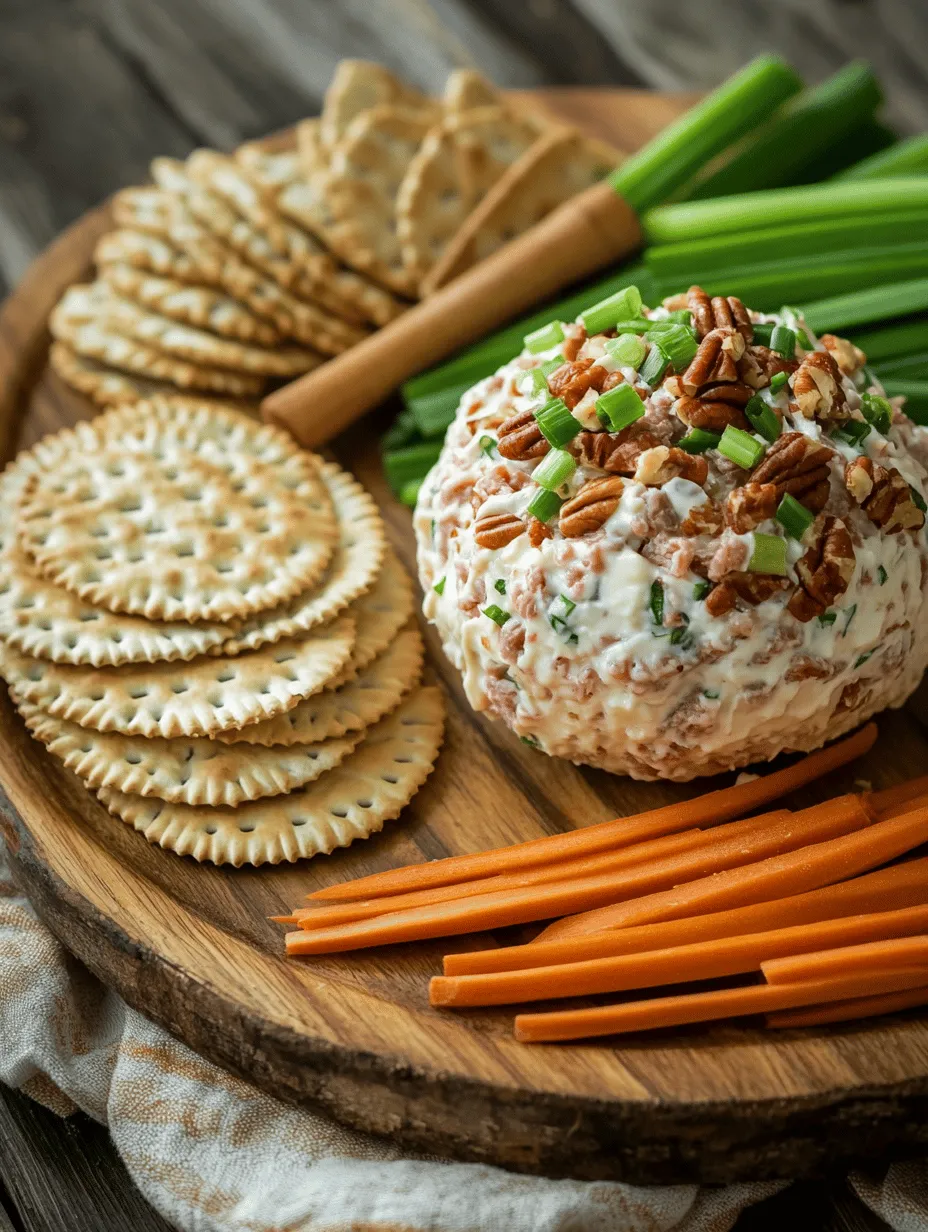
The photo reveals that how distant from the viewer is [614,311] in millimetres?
3473

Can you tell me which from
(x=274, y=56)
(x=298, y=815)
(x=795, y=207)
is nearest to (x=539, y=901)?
(x=298, y=815)

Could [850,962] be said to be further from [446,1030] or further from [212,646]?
[212,646]

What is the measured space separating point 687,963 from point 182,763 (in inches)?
50.9

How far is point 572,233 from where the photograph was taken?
4.55 m

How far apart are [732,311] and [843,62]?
339cm

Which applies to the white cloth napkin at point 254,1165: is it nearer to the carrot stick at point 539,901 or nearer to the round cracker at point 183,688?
the carrot stick at point 539,901

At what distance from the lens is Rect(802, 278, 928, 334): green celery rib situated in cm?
410

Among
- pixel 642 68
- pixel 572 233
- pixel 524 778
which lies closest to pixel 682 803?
pixel 524 778

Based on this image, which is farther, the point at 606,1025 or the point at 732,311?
the point at 732,311

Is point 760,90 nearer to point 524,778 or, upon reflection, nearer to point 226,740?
point 524,778

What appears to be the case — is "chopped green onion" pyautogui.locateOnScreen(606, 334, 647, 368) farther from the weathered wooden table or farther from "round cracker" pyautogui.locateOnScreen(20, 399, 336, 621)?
the weathered wooden table

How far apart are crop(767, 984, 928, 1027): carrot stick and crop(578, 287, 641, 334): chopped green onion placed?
5.46 feet

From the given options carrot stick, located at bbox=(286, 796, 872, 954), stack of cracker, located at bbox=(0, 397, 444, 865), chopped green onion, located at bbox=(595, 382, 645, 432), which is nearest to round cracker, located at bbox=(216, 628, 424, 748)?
stack of cracker, located at bbox=(0, 397, 444, 865)

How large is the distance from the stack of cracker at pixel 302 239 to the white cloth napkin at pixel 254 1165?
6.51ft
